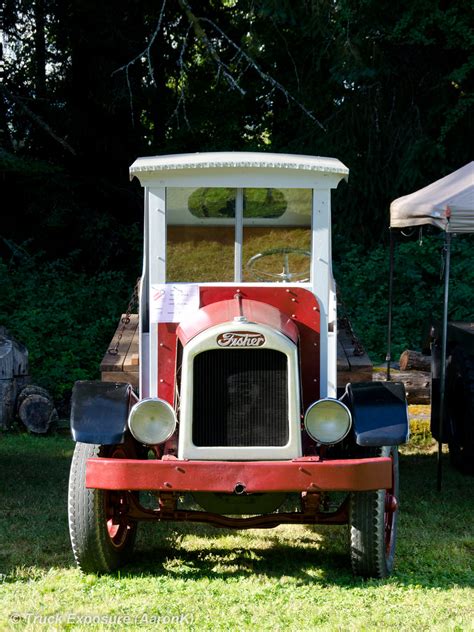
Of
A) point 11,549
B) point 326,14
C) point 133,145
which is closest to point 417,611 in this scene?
point 11,549

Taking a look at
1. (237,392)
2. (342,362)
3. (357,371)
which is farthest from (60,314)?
(237,392)

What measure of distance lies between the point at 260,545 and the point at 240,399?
3.90 feet

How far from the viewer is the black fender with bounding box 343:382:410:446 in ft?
15.5

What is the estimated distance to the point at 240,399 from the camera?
4695mm

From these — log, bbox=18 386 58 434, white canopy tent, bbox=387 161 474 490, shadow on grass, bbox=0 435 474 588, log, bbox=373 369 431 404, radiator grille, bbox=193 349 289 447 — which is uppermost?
white canopy tent, bbox=387 161 474 490

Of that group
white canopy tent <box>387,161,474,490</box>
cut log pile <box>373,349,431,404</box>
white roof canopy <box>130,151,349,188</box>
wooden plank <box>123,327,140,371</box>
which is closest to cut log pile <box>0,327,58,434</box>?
cut log pile <box>373,349,431,404</box>

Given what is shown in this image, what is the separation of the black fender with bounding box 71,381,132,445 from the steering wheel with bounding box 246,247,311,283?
95 centimetres

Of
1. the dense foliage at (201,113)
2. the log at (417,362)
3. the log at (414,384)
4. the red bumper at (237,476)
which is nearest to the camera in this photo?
the red bumper at (237,476)

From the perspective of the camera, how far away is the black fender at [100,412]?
473 centimetres

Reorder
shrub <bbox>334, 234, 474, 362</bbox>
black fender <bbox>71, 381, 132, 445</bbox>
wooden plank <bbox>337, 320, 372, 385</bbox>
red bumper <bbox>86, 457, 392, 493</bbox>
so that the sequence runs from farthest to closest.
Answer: shrub <bbox>334, 234, 474, 362</bbox> → wooden plank <bbox>337, 320, 372, 385</bbox> → black fender <bbox>71, 381, 132, 445</bbox> → red bumper <bbox>86, 457, 392, 493</bbox>

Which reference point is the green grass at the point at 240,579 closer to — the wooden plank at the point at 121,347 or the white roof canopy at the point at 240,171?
the wooden plank at the point at 121,347

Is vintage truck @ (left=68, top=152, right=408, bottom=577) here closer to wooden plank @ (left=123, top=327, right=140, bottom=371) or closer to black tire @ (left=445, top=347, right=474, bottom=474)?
wooden plank @ (left=123, top=327, right=140, bottom=371)

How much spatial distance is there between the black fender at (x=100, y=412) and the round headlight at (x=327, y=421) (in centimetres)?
93

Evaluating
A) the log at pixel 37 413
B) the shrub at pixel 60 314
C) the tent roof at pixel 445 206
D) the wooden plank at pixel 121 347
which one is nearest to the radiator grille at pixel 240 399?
the wooden plank at pixel 121 347
